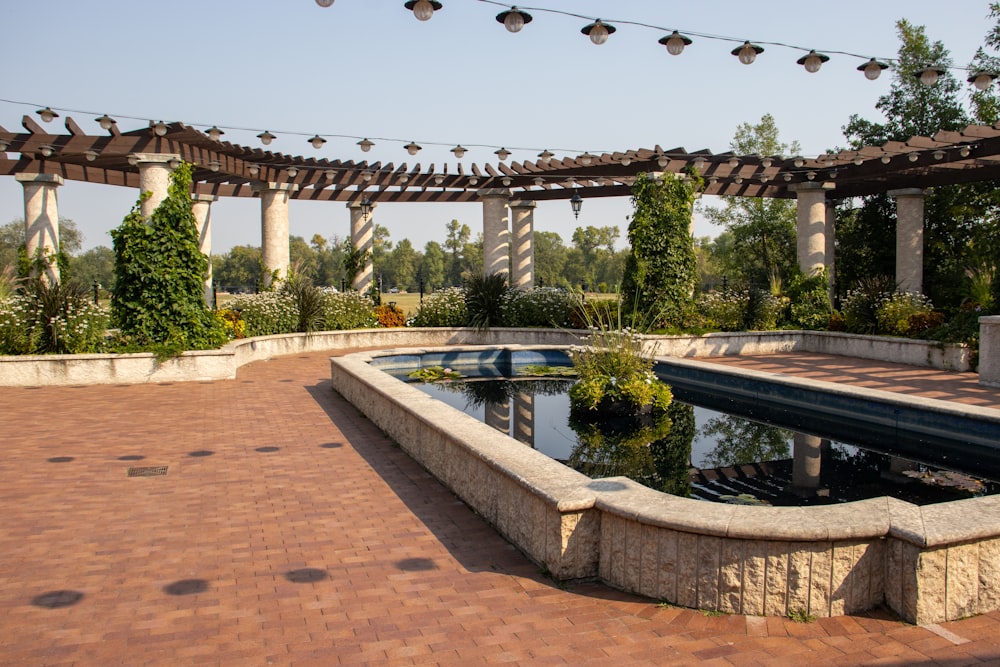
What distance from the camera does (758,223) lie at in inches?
1098

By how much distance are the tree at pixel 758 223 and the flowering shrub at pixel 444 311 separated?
42.4 feet

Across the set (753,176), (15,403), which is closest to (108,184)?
(15,403)

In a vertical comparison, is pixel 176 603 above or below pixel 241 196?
below

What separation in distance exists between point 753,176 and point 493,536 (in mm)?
13512

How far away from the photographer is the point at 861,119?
22.4 metres

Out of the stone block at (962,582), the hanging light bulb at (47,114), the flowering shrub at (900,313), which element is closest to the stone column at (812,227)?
the flowering shrub at (900,313)

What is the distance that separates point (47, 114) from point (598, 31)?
1069 cm

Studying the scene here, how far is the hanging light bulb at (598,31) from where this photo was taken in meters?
8.15

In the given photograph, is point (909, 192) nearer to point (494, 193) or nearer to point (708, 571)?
point (494, 193)

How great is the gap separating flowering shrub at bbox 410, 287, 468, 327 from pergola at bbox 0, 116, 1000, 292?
142 centimetres

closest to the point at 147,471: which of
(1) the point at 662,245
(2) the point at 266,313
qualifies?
(2) the point at 266,313

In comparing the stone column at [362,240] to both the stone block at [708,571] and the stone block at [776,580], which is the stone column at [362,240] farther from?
the stone block at [776,580]

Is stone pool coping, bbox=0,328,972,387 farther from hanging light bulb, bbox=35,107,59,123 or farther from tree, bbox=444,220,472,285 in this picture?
tree, bbox=444,220,472,285

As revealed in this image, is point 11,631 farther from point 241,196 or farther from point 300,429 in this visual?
point 241,196
